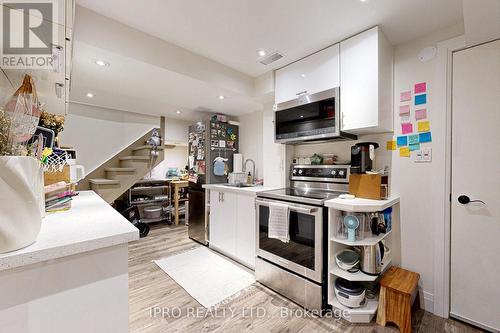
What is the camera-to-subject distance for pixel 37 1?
0.86 metres

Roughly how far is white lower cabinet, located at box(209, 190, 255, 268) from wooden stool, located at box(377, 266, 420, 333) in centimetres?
123

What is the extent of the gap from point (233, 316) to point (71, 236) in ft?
4.75

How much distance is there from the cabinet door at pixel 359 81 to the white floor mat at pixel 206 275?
1.86 m

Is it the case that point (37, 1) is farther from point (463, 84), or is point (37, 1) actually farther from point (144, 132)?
point (144, 132)

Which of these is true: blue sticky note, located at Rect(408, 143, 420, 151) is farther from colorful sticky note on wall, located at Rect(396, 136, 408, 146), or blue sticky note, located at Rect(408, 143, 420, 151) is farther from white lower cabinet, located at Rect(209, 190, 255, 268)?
white lower cabinet, located at Rect(209, 190, 255, 268)

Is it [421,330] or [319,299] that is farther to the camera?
[319,299]

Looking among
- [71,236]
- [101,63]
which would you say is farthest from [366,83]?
[101,63]

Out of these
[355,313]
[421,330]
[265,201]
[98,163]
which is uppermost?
[98,163]

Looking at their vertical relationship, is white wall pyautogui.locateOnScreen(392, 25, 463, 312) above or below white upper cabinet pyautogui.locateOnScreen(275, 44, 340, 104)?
below

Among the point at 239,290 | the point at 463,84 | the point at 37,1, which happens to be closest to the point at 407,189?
the point at 463,84

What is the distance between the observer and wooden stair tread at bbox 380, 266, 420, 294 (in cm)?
154

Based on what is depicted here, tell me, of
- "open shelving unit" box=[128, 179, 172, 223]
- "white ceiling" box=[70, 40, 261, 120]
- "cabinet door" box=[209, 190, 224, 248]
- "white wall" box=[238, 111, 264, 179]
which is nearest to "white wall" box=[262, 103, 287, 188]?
"white ceiling" box=[70, 40, 261, 120]

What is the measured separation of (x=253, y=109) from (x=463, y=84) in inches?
92.9
